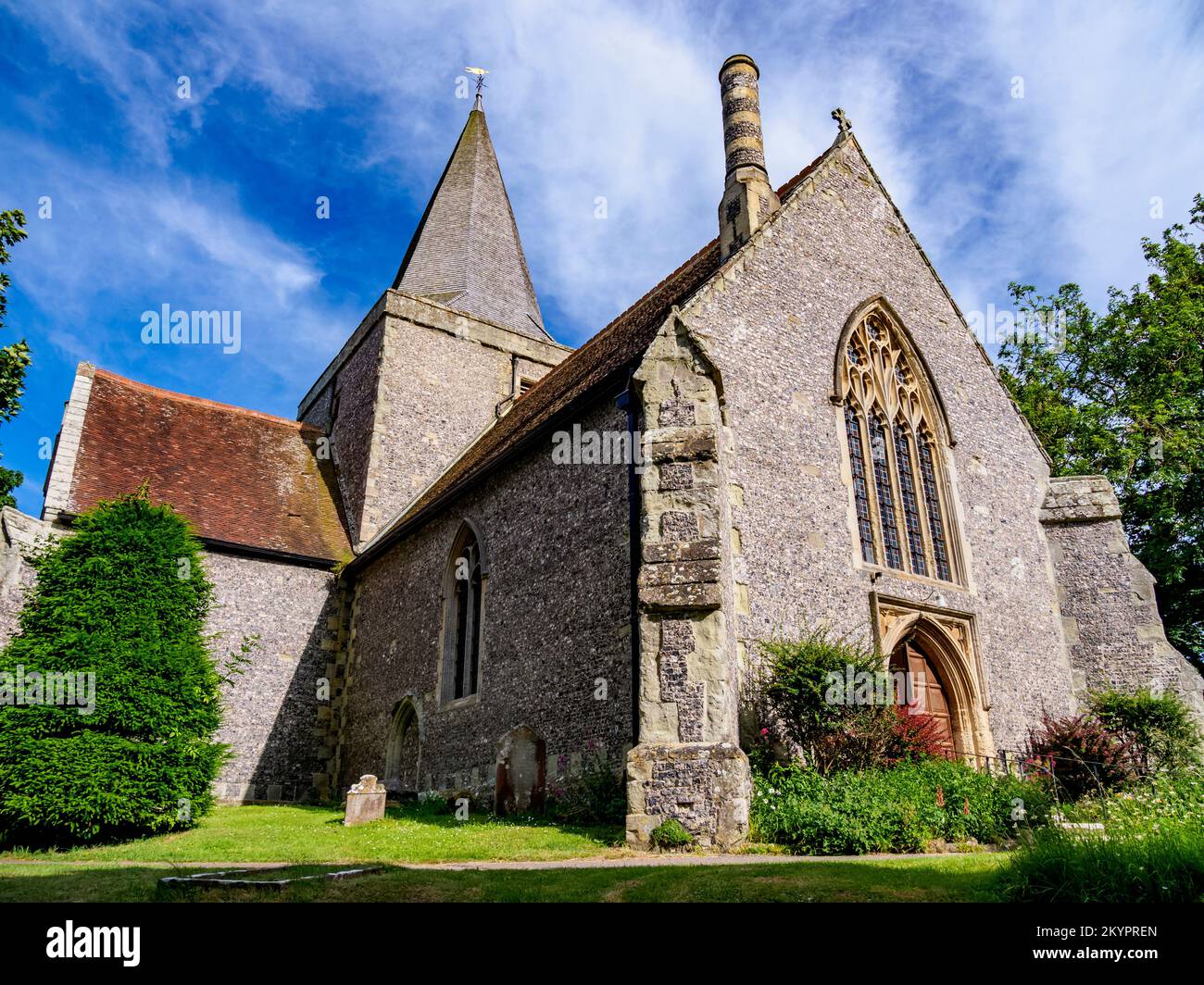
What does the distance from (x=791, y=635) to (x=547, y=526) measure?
3766 millimetres

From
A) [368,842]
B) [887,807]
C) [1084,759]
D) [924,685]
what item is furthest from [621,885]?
[1084,759]

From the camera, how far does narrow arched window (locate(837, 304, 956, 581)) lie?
1214 cm

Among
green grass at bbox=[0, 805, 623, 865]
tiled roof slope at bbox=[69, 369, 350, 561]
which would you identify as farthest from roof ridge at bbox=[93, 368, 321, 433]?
green grass at bbox=[0, 805, 623, 865]

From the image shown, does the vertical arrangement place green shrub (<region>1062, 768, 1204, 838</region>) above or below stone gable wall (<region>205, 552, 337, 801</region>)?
below

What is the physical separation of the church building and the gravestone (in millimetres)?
65

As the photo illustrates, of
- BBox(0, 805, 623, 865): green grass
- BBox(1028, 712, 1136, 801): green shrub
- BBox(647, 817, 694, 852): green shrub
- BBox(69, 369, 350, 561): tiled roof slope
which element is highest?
BBox(69, 369, 350, 561): tiled roof slope

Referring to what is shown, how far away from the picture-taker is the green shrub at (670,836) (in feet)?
24.8

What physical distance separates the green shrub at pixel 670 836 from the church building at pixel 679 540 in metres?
0.10

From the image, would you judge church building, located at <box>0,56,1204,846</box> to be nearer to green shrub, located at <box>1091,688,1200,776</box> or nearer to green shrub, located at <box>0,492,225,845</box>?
green shrub, located at <box>1091,688,1200,776</box>

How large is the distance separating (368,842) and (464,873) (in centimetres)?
336

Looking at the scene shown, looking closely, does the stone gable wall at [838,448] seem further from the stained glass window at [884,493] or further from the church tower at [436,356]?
the church tower at [436,356]

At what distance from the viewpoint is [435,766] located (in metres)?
13.6
